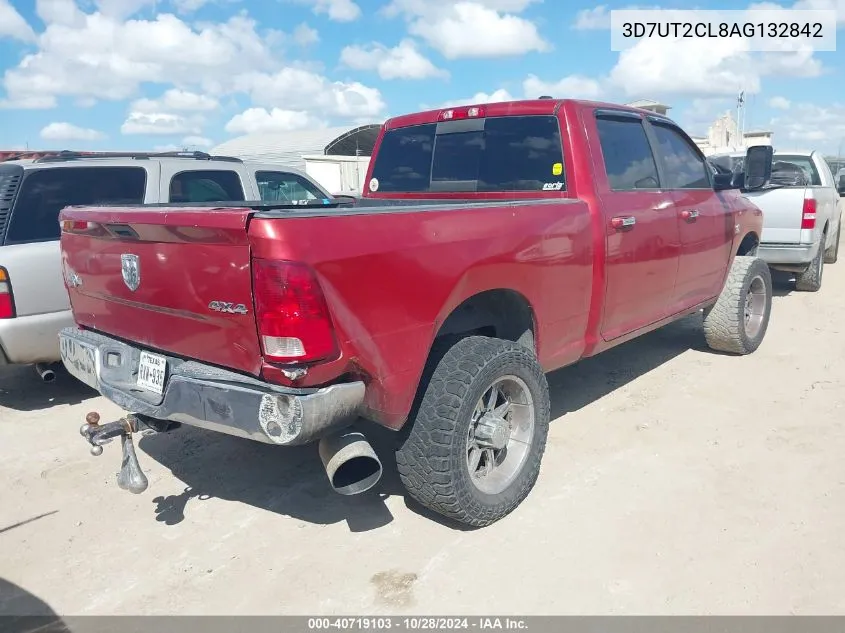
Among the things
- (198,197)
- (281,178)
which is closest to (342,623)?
(198,197)

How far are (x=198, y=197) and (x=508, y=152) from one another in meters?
3.02

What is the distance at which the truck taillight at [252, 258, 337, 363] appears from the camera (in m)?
2.38

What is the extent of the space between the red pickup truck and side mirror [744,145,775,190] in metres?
1.04

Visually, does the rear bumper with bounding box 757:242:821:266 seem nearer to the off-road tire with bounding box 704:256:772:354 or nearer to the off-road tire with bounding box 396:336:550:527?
the off-road tire with bounding box 704:256:772:354

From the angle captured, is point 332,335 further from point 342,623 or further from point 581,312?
point 581,312

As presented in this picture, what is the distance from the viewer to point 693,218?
477cm

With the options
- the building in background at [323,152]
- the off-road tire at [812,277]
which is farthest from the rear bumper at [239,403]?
the building in background at [323,152]

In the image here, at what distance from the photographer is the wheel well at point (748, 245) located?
6.00m

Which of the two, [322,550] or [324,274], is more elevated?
[324,274]

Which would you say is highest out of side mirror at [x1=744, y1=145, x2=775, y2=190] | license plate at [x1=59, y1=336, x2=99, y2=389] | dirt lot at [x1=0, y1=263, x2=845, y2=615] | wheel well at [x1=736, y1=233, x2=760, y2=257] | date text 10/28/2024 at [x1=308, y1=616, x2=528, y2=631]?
side mirror at [x1=744, y1=145, x2=775, y2=190]

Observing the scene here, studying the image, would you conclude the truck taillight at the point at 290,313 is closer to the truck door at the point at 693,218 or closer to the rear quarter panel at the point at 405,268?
the rear quarter panel at the point at 405,268

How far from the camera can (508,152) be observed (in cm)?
414

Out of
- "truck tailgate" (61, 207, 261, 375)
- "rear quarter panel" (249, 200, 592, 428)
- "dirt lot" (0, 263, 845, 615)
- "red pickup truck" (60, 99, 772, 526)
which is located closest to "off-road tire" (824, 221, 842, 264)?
"dirt lot" (0, 263, 845, 615)

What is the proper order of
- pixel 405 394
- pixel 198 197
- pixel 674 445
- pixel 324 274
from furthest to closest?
pixel 198 197 < pixel 674 445 < pixel 405 394 < pixel 324 274
